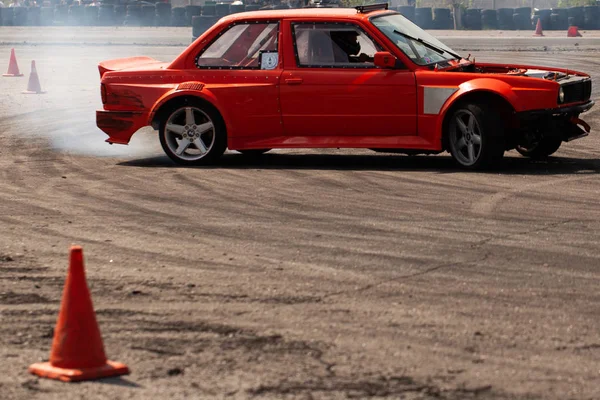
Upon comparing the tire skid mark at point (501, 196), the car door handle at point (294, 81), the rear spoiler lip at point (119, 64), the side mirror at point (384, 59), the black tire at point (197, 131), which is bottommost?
the tire skid mark at point (501, 196)

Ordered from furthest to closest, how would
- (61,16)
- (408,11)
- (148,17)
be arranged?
(61,16) < (148,17) < (408,11)

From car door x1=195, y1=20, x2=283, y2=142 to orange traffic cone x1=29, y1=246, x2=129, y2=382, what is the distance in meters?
6.53

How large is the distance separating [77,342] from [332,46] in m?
6.89

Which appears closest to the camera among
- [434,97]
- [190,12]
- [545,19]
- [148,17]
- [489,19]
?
[434,97]

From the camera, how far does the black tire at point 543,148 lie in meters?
11.8

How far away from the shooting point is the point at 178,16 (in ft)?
150

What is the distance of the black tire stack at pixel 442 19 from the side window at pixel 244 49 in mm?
29429

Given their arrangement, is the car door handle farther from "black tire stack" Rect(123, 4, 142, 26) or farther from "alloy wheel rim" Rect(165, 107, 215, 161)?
"black tire stack" Rect(123, 4, 142, 26)

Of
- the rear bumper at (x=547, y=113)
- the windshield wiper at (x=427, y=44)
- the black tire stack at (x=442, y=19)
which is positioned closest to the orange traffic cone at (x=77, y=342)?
the rear bumper at (x=547, y=113)

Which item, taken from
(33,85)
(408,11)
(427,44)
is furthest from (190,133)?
(408,11)

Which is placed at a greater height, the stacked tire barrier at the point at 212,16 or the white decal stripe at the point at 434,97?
the white decal stripe at the point at 434,97

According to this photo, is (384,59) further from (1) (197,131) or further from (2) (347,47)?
(1) (197,131)

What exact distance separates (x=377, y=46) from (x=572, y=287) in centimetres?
523

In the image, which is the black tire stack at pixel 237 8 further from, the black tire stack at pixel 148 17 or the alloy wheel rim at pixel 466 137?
the alloy wheel rim at pixel 466 137
